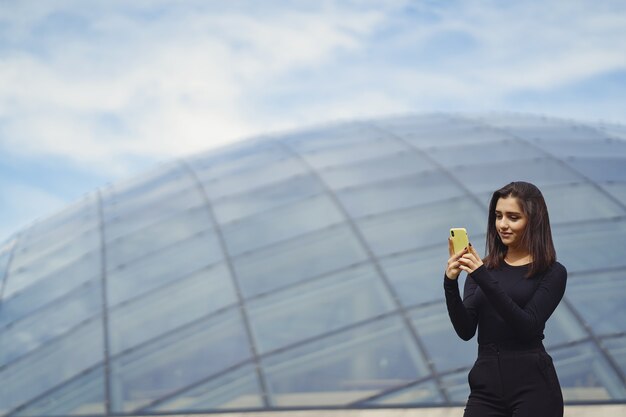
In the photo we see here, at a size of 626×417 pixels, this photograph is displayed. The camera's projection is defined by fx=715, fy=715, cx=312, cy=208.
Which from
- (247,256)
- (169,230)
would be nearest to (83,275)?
(169,230)

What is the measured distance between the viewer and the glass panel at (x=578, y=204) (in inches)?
Answer: 490

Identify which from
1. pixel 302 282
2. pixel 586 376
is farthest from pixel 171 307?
pixel 586 376

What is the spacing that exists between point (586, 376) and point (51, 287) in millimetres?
10439

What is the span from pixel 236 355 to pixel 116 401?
174cm

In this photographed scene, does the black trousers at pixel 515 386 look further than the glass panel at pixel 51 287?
No

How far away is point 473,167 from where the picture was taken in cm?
1515

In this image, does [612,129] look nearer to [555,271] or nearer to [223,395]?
[223,395]

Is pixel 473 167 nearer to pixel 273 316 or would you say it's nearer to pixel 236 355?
pixel 273 316

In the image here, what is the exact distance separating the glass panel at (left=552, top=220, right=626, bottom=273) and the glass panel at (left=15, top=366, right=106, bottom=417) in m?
7.10

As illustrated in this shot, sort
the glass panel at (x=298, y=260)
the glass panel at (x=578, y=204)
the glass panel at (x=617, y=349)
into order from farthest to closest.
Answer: the glass panel at (x=578, y=204), the glass panel at (x=298, y=260), the glass panel at (x=617, y=349)

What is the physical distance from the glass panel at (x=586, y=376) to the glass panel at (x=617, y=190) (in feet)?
16.3

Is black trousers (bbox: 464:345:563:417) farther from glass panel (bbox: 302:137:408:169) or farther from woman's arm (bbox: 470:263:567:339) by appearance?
glass panel (bbox: 302:137:408:169)

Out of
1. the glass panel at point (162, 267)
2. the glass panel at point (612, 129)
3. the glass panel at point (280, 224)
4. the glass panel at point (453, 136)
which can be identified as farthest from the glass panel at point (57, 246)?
the glass panel at point (612, 129)

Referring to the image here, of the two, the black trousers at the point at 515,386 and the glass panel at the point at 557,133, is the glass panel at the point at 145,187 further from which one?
the black trousers at the point at 515,386
